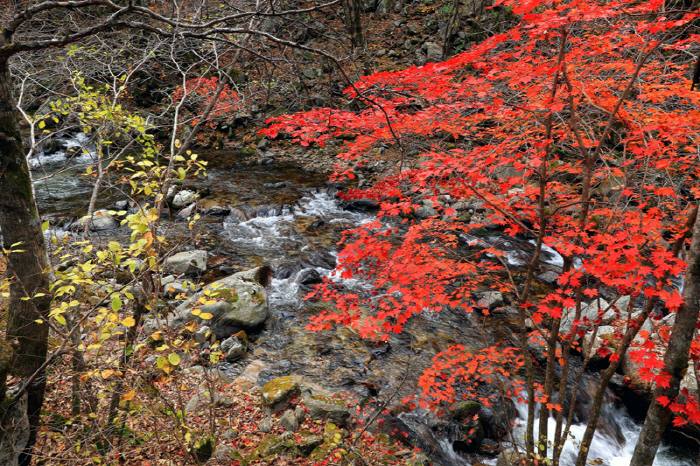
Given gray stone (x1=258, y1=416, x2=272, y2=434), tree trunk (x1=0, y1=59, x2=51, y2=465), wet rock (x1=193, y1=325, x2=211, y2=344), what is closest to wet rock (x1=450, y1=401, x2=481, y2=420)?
gray stone (x1=258, y1=416, x2=272, y2=434)

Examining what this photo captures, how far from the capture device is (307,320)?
8070 mm

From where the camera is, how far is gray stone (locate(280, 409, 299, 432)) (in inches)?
203

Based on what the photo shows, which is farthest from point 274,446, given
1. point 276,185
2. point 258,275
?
point 276,185

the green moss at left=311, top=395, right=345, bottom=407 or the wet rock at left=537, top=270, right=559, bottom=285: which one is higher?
the green moss at left=311, top=395, right=345, bottom=407

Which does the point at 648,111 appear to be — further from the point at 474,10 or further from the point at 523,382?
the point at 474,10

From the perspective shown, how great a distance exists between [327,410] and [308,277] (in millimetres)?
4212

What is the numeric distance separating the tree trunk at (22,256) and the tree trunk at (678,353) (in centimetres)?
528

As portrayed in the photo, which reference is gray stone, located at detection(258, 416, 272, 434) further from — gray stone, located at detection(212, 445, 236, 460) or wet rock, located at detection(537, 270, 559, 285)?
wet rock, located at detection(537, 270, 559, 285)

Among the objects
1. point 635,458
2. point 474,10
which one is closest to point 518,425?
point 635,458

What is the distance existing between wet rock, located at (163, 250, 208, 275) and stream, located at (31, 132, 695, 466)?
33 cm

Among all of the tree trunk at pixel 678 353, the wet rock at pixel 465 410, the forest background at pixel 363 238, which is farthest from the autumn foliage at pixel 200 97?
the wet rock at pixel 465 410

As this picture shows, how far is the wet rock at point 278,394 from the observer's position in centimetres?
547

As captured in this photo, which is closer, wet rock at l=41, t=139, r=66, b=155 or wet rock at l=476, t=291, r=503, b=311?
wet rock at l=476, t=291, r=503, b=311

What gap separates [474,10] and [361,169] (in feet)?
45.5
